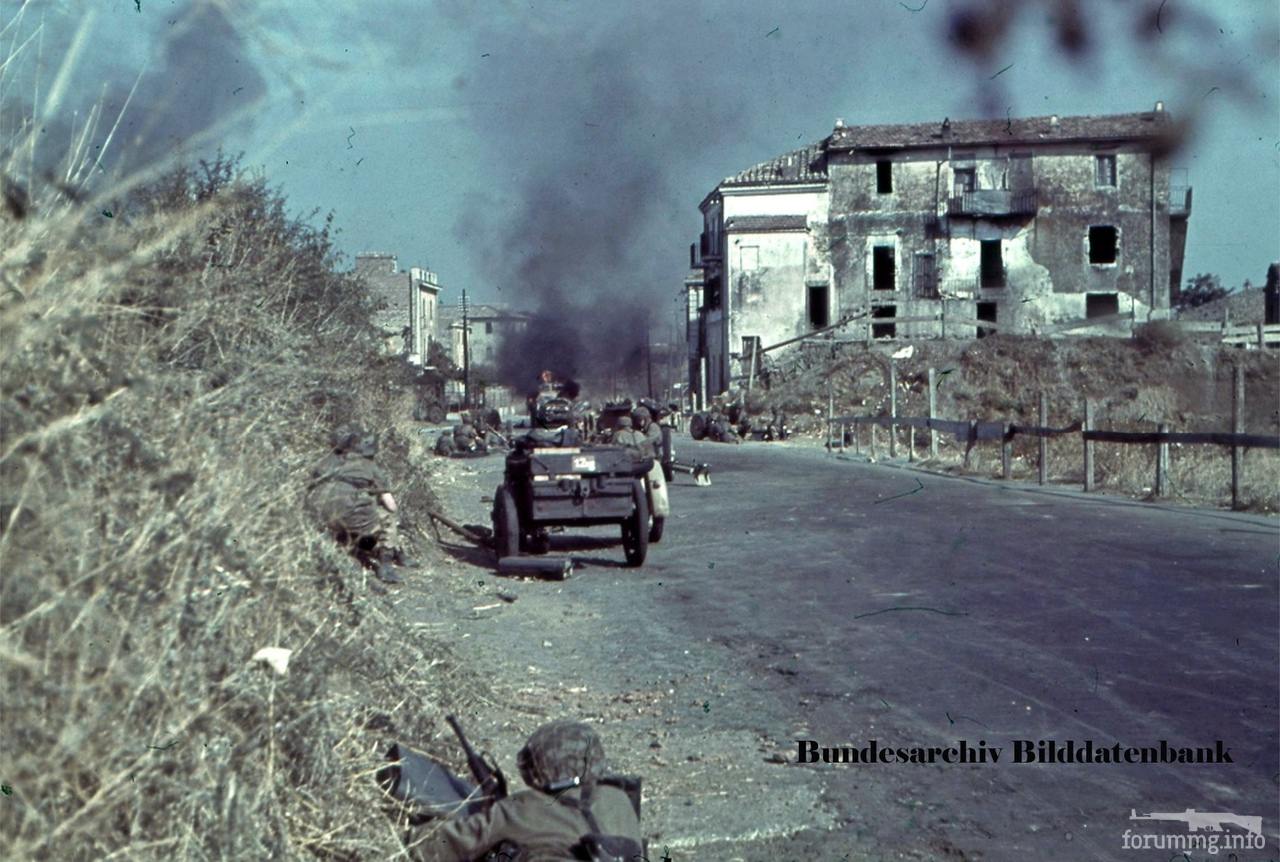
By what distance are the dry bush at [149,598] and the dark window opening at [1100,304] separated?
48.9 meters

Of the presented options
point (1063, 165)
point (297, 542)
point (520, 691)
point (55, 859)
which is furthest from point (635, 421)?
point (1063, 165)

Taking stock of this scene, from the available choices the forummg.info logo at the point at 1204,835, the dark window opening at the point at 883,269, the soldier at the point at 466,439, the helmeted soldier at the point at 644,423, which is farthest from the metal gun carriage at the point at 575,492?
the dark window opening at the point at 883,269

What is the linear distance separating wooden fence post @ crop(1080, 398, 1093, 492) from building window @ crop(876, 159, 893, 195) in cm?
3712

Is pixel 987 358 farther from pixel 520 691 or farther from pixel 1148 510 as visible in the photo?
pixel 520 691

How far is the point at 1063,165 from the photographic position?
46.1 meters

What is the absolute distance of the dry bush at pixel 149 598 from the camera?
339 cm

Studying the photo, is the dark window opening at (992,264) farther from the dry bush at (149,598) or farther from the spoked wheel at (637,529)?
the dry bush at (149,598)

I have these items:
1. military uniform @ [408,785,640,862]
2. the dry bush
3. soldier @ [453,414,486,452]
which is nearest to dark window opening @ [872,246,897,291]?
soldier @ [453,414,486,452]

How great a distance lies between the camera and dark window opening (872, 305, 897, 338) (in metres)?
60.1

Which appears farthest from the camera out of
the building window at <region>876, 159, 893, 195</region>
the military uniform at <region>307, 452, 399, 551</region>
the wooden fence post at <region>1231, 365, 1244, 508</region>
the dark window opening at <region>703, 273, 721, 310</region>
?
the dark window opening at <region>703, 273, 721, 310</region>

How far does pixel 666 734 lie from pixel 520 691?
1389mm

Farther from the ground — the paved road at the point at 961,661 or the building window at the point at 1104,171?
the building window at the point at 1104,171

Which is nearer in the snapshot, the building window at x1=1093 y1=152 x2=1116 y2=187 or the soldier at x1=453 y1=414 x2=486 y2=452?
the soldier at x1=453 y1=414 x2=486 y2=452

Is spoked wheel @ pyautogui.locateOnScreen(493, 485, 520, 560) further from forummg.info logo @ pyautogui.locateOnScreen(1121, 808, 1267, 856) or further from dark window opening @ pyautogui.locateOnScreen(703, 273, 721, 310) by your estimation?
dark window opening @ pyautogui.locateOnScreen(703, 273, 721, 310)
